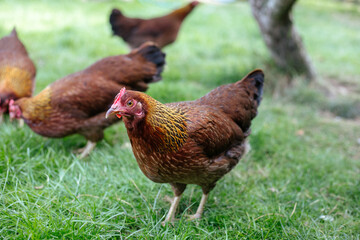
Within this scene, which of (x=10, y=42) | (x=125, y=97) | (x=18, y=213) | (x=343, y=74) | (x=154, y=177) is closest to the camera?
(x=125, y=97)

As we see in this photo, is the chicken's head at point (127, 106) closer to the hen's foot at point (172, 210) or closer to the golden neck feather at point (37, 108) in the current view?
the hen's foot at point (172, 210)

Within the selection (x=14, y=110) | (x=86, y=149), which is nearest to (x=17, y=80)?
(x=14, y=110)

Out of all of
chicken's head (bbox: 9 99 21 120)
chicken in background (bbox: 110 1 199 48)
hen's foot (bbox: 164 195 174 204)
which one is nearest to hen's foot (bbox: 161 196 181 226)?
hen's foot (bbox: 164 195 174 204)

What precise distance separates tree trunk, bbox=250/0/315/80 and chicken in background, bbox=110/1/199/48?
170cm

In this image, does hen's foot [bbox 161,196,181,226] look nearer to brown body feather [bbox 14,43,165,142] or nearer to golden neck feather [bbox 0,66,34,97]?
brown body feather [bbox 14,43,165,142]

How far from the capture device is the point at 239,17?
1228 cm

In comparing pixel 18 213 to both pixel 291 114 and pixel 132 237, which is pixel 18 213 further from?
pixel 291 114

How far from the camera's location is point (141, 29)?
A: 6.08 metres

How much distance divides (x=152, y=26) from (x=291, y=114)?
3.12 m

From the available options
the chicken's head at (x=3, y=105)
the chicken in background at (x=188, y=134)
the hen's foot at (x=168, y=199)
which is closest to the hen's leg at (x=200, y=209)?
the chicken in background at (x=188, y=134)

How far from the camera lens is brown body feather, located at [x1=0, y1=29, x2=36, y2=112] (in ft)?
12.8

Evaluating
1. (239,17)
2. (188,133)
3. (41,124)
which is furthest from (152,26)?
(239,17)

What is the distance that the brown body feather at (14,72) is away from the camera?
3889 mm

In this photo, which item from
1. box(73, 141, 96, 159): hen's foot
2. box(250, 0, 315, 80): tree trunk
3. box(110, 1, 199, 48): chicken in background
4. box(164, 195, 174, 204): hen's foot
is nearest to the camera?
box(164, 195, 174, 204): hen's foot
